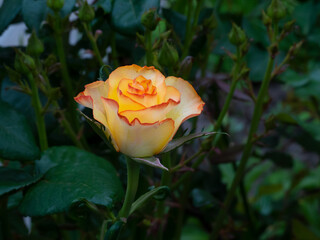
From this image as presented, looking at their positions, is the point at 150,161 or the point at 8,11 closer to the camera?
the point at 150,161

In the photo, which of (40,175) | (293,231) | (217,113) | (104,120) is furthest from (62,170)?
(293,231)

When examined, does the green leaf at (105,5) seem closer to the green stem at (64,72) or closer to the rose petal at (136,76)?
the green stem at (64,72)

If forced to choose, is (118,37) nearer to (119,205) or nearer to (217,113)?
(217,113)

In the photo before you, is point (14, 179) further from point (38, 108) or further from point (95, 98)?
point (95, 98)

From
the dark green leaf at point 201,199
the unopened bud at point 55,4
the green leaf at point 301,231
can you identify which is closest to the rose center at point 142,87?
the unopened bud at point 55,4

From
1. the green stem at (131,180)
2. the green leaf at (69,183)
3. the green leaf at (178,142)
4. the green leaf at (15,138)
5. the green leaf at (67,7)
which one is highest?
the green leaf at (67,7)

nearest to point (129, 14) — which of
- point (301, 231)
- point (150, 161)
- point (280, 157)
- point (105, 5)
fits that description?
point (105, 5)

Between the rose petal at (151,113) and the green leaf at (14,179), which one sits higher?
the rose petal at (151,113)
